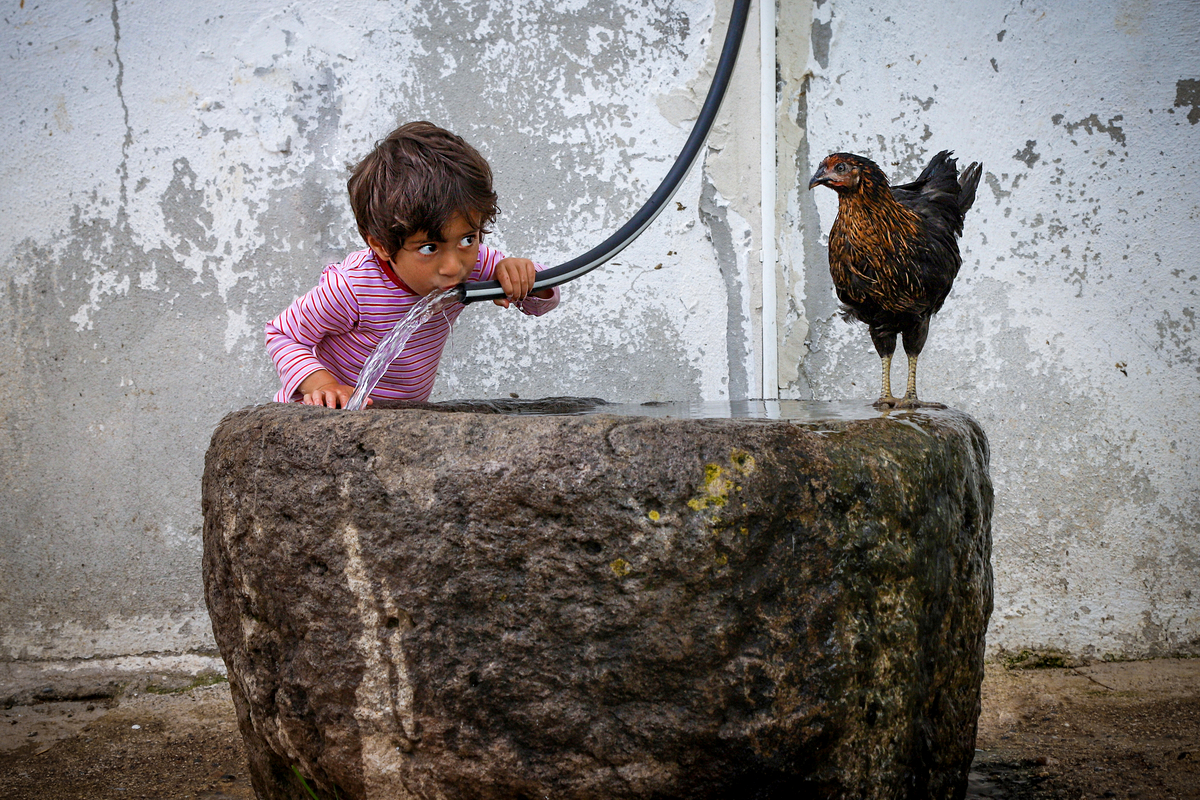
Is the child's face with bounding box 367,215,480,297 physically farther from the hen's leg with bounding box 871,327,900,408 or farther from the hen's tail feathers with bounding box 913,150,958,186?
the hen's tail feathers with bounding box 913,150,958,186

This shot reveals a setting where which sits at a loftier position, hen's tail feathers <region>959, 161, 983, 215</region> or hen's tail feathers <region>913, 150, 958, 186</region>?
hen's tail feathers <region>913, 150, 958, 186</region>

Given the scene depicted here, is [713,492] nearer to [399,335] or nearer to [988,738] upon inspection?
[399,335]

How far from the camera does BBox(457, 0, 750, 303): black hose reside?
167 centimetres

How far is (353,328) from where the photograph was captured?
5.94ft

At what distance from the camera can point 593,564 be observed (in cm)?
107

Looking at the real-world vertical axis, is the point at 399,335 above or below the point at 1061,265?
below

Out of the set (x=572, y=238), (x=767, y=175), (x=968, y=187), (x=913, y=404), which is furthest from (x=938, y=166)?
(x=572, y=238)

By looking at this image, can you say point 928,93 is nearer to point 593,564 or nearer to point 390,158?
point 390,158

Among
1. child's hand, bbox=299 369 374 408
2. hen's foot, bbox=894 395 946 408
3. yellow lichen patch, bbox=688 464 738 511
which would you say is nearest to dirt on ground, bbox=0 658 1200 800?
hen's foot, bbox=894 395 946 408

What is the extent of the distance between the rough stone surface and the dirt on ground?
82cm

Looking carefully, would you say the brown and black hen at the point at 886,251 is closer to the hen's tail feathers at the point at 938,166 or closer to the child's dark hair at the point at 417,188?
the hen's tail feathers at the point at 938,166

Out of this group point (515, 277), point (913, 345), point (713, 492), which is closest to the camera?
point (713, 492)

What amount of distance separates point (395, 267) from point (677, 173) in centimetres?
58

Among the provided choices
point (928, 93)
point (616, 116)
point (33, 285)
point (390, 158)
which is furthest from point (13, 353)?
point (928, 93)
